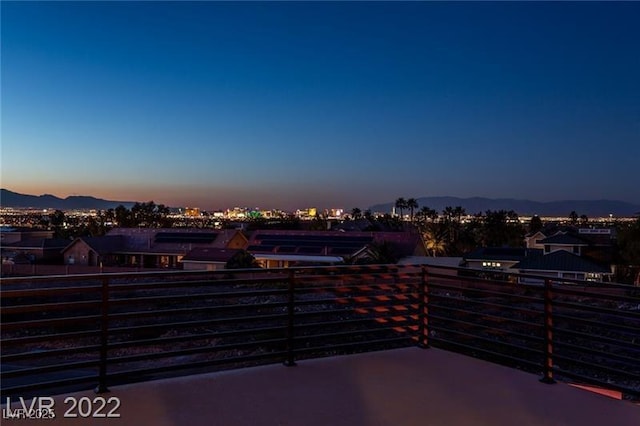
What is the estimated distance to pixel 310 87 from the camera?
1712cm

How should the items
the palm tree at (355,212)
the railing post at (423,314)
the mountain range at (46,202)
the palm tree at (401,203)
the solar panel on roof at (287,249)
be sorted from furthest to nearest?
1. the palm tree at (355,212)
2. the palm tree at (401,203)
3. the solar panel on roof at (287,249)
4. the mountain range at (46,202)
5. the railing post at (423,314)

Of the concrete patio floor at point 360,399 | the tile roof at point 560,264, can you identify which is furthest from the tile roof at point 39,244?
the concrete patio floor at point 360,399

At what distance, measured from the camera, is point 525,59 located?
1479 centimetres

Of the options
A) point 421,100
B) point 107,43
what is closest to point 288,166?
point 421,100

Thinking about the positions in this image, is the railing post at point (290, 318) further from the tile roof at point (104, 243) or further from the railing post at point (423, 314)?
the tile roof at point (104, 243)

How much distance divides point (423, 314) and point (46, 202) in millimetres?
35939

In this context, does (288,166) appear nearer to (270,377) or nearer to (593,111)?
(593,111)

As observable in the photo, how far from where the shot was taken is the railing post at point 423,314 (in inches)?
171

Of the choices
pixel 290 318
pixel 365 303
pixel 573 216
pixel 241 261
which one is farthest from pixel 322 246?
pixel 573 216

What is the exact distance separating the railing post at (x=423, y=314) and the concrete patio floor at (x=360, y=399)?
0.55 meters

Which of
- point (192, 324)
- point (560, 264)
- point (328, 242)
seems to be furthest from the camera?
point (328, 242)

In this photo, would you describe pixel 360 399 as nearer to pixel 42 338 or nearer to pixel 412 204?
pixel 42 338

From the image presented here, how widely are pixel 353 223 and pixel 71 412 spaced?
4938cm

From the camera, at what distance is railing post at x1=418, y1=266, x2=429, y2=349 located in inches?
171
